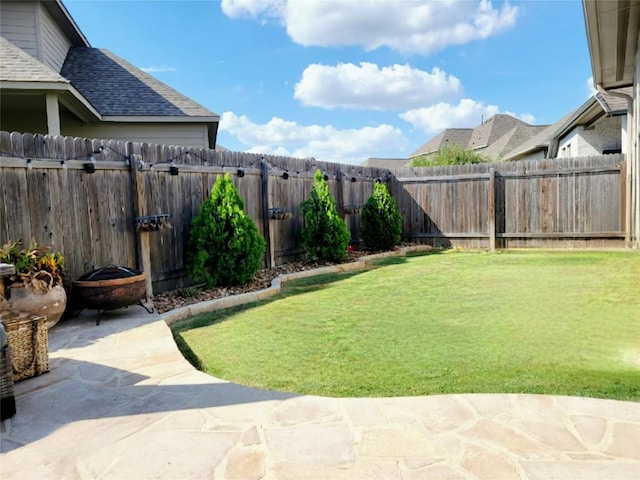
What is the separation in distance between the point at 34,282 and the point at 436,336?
356 cm

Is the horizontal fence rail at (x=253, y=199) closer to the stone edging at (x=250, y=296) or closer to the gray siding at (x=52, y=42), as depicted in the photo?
the stone edging at (x=250, y=296)

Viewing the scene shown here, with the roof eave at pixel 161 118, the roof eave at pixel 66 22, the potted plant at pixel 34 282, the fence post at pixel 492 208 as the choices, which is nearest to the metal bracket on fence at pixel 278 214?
the roof eave at pixel 161 118

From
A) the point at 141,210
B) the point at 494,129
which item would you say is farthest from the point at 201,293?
the point at 494,129

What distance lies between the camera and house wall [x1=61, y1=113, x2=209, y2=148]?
32.3 ft

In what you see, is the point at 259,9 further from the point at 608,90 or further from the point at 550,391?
the point at 550,391

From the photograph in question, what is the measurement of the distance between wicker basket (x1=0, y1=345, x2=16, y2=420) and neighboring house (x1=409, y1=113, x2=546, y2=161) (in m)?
21.4

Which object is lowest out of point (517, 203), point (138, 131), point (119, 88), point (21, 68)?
point (517, 203)

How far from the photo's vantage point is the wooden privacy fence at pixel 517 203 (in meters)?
9.16

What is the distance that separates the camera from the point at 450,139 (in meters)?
28.7

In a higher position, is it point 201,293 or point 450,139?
point 450,139

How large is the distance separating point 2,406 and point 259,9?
31.4 feet

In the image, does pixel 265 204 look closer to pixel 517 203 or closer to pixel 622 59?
pixel 517 203

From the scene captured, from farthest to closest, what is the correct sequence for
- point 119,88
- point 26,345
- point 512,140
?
point 512,140 → point 119,88 → point 26,345

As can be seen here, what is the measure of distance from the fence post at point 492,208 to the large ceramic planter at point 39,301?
29.0 feet
